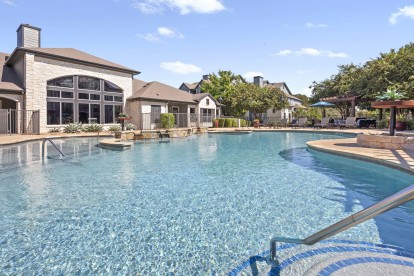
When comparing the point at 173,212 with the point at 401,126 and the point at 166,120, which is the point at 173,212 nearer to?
the point at 166,120

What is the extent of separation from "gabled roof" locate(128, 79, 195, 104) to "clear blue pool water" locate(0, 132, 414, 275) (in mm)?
15046

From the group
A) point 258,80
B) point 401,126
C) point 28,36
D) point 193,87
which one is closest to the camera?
point 401,126

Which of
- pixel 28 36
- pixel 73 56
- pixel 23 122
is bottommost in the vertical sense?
pixel 23 122

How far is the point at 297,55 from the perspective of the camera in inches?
928

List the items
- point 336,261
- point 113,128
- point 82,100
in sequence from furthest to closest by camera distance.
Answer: point 113,128 → point 82,100 → point 336,261

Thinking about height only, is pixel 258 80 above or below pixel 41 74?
above

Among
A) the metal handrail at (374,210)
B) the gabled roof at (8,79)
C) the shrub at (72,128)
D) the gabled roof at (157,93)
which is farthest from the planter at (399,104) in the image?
the gabled roof at (8,79)

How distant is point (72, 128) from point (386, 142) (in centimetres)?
1790

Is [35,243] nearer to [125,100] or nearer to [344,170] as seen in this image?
[344,170]

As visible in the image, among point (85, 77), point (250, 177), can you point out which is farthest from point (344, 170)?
point (85, 77)

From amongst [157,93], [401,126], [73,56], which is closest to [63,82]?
[73,56]

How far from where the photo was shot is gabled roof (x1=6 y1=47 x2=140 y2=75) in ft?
55.5

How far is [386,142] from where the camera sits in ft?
30.5

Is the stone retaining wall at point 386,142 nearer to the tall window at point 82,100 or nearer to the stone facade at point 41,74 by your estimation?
the tall window at point 82,100
